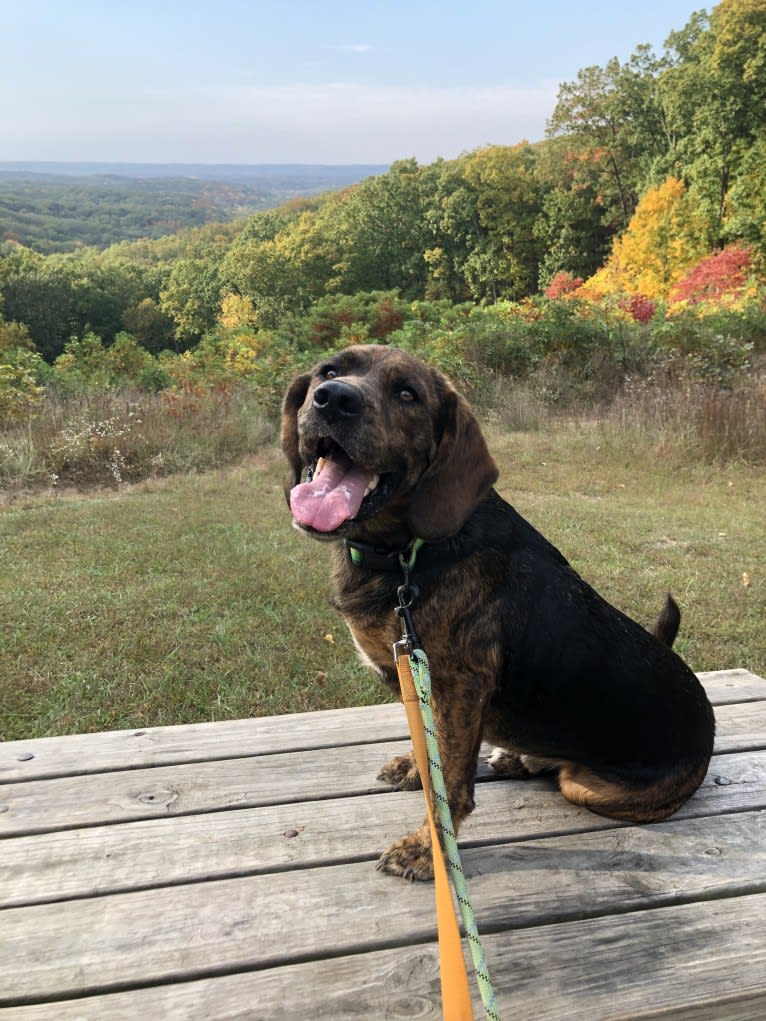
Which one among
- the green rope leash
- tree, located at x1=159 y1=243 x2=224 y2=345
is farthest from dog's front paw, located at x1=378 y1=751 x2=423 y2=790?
tree, located at x1=159 y1=243 x2=224 y2=345

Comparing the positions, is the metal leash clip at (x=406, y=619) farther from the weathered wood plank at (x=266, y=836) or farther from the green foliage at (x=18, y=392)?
the green foliage at (x=18, y=392)

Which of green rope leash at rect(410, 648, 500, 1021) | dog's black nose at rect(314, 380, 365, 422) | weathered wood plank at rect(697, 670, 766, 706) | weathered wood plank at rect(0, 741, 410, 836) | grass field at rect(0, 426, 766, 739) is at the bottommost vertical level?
grass field at rect(0, 426, 766, 739)

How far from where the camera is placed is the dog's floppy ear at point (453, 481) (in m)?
2.12

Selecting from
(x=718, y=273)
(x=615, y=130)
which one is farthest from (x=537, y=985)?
(x=615, y=130)

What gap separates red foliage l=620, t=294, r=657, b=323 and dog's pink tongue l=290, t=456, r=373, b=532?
13.9m

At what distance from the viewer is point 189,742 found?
2773mm

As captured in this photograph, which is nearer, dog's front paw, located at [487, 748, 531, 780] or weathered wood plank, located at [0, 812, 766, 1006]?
weathered wood plank, located at [0, 812, 766, 1006]

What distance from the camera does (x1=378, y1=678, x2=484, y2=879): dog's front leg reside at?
83.6 inches

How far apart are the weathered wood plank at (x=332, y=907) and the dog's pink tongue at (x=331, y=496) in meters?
1.09

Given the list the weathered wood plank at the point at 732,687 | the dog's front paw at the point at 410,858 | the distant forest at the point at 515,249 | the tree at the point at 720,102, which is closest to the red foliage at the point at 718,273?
the distant forest at the point at 515,249

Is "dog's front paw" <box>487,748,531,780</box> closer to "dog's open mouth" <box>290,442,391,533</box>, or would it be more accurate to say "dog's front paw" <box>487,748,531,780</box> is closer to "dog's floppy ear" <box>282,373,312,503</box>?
"dog's open mouth" <box>290,442,391,533</box>

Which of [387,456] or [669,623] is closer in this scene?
[387,456]

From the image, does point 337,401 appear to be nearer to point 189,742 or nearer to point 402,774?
point 402,774

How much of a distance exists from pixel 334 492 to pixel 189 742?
135 centimetres
